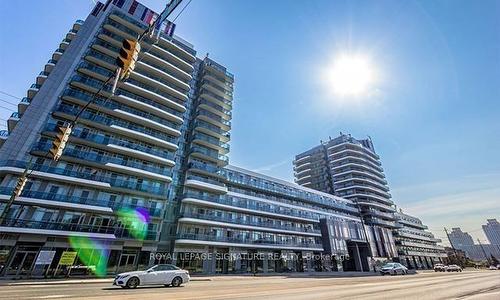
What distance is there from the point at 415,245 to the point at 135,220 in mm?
101249

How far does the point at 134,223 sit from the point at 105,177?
7349 mm

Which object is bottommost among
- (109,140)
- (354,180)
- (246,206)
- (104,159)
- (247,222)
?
(247,222)

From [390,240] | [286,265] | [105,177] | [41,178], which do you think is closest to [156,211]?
[105,177]

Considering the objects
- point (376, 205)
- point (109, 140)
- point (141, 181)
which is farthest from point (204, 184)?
point (376, 205)

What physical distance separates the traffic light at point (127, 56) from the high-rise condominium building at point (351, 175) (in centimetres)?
7709

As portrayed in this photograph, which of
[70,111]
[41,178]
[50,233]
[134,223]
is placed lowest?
[50,233]

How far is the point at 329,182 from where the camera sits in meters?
84.7

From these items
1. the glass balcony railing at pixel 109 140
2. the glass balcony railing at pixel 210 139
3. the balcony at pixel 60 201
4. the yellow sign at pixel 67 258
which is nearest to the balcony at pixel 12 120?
the glass balcony railing at pixel 109 140

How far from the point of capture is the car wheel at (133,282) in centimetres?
1349

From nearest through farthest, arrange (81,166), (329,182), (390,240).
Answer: (81,166) → (390,240) → (329,182)

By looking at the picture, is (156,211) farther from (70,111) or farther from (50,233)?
(70,111)

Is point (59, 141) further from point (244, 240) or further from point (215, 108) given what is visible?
point (215, 108)

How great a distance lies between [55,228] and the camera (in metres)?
26.0

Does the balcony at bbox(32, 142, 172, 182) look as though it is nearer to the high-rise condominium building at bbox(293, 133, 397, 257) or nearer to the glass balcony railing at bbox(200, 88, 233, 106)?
the glass balcony railing at bbox(200, 88, 233, 106)
